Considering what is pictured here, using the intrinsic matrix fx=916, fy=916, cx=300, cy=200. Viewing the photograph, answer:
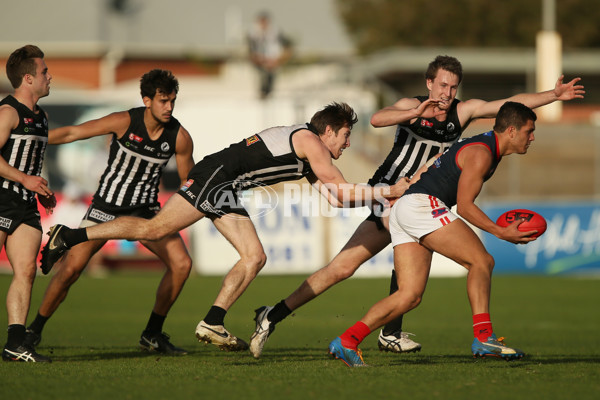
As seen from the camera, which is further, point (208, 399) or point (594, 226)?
point (594, 226)

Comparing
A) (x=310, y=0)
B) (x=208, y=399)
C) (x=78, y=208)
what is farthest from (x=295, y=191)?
(x=310, y=0)

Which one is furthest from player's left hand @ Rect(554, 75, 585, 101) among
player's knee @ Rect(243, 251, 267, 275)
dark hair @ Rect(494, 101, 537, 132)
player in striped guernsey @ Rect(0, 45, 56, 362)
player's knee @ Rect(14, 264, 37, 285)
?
player's knee @ Rect(14, 264, 37, 285)

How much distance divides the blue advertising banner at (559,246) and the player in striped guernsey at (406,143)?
11590mm

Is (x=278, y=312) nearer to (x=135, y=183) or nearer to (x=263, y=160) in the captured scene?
(x=263, y=160)

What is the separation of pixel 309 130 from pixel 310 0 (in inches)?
1473

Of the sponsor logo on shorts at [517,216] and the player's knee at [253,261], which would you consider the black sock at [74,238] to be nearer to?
the player's knee at [253,261]

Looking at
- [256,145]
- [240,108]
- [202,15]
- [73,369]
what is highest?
[202,15]

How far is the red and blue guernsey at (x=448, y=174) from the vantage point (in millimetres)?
7426

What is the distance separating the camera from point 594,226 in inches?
799

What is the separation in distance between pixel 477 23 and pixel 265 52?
53.0ft

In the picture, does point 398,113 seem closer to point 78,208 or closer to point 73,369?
point 73,369

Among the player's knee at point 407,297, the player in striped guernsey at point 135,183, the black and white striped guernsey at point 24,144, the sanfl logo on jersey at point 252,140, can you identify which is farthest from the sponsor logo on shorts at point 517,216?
the black and white striped guernsey at point 24,144

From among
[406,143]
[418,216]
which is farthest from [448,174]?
[406,143]

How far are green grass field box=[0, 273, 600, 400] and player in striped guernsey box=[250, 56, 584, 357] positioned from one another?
15.4 inches
